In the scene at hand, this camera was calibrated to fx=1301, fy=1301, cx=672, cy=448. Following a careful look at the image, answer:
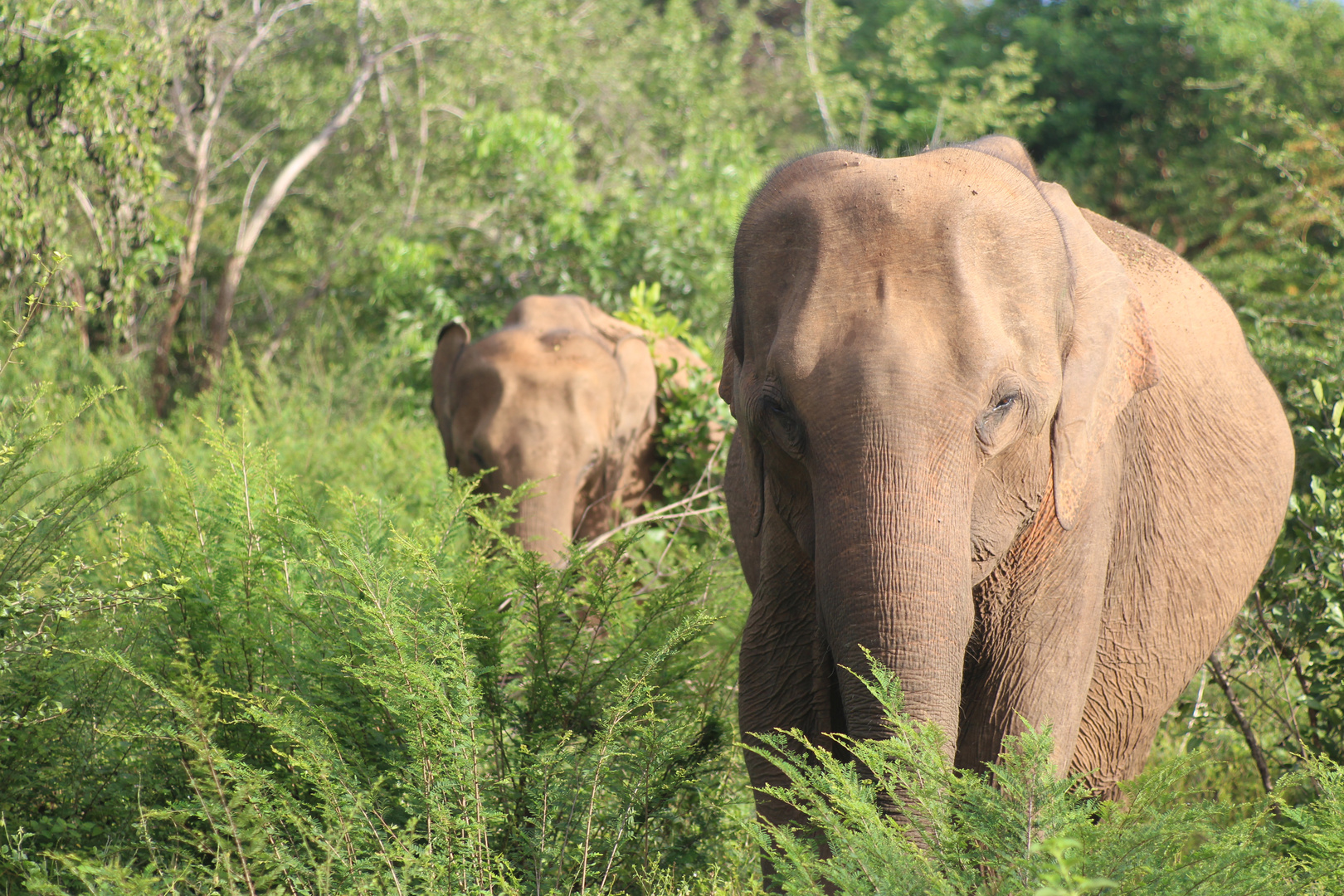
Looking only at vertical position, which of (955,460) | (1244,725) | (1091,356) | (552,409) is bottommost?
(1244,725)

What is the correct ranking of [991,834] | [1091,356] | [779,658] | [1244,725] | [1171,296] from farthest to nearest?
[1244,725] → [1171,296] → [779,658] → [1091,356] → [991,834]

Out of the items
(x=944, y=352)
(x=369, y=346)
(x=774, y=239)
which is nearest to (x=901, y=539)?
(x=944, y=352)

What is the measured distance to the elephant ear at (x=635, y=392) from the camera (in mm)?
7598

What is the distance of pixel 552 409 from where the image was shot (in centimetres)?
711

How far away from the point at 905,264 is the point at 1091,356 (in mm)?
515

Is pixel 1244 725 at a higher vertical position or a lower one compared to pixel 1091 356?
lower

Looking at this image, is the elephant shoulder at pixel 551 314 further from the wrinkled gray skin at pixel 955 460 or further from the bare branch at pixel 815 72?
the bare branch at pixel 815 72

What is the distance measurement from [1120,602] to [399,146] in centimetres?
1398

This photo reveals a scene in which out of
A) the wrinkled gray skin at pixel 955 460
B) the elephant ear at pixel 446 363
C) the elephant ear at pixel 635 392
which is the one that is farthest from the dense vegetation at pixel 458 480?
the elephant ear at pixel 446 363

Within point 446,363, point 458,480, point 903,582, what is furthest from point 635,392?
point 903,582

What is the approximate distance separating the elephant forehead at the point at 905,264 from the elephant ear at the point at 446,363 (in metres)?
5.08

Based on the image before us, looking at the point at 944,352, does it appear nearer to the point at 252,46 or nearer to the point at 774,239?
the point at 774,239

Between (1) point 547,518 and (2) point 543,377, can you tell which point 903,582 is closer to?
(1) point 547,518

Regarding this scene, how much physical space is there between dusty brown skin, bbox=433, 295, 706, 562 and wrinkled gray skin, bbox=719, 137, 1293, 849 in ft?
10.7
